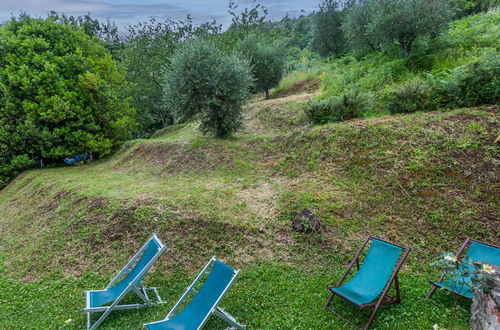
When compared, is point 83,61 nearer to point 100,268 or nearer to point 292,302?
point 100,268

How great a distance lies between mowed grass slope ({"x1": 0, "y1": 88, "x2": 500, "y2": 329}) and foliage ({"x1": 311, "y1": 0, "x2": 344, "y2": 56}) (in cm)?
1511

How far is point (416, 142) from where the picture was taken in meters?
7.04

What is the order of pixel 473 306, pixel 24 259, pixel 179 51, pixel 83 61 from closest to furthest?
pixel 473 306 < pixel 24 259 < pixel 179 51 < pixel 83 61

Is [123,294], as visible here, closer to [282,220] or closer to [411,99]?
[282,220]

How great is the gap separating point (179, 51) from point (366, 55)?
1122 cm

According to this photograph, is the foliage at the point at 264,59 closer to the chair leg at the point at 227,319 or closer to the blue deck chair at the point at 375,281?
the blue deck chair at the point at 375,281

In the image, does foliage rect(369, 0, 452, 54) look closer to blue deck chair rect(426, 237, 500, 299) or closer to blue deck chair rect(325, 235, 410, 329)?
blue deck chair rect(426, 237, 500, 299)

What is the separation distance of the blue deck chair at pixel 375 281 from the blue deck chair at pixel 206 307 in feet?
4.77

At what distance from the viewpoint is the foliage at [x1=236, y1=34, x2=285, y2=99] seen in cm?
1655

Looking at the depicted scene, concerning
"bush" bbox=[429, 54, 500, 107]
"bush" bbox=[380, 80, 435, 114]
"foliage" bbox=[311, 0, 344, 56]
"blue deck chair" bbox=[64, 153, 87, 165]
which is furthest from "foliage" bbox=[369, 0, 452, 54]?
"blue deck chair" bbox=[64, 153, 87, 165]

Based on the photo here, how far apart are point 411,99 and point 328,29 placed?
48.9 feet

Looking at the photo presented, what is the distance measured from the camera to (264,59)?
16.6 m

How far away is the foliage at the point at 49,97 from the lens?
13422mm

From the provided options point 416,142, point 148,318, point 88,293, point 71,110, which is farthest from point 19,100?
point 416,142
